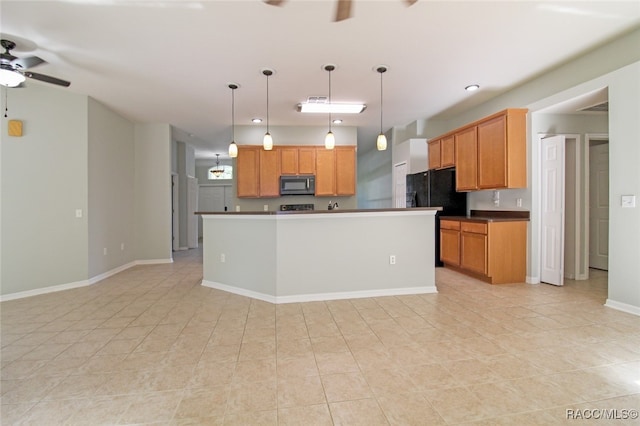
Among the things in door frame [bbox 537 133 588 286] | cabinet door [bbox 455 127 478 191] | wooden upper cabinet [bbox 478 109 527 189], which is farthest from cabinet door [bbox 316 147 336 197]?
door frame [bbox 537 133 588 286]

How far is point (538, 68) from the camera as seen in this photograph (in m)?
3.58

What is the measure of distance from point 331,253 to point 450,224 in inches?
100

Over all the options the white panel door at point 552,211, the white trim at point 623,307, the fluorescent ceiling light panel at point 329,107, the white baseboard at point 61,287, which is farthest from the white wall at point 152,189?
the white trim at point 623,307

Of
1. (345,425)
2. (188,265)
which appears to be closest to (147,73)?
(188,265)

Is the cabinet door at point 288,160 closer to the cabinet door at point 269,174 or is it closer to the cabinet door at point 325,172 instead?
the cabinet door at point 269,174

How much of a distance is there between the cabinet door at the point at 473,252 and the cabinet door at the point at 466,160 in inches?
32.3

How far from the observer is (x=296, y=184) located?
5.86m

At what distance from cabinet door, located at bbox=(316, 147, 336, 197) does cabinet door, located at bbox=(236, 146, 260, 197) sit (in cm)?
124

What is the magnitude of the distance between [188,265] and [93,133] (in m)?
2.74

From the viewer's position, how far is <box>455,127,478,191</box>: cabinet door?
448 centimetres

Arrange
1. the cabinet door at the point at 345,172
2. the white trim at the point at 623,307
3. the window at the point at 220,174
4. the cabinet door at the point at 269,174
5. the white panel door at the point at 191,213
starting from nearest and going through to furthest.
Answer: the white trim at the point at 623,307 → the cabinet door at the point at 269,174 → the cabinet door at the point at 345,172 → the white panel door at the point at 191,213 → the window at the point at 220,174

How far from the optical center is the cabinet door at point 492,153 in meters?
4.01

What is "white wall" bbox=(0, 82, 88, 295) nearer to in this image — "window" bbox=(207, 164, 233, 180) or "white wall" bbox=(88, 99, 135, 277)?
"white wall" bbox=(88, 99, 135, 277)

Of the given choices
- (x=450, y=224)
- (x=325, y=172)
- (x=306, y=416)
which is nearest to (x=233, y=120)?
(x=325, y=172)
